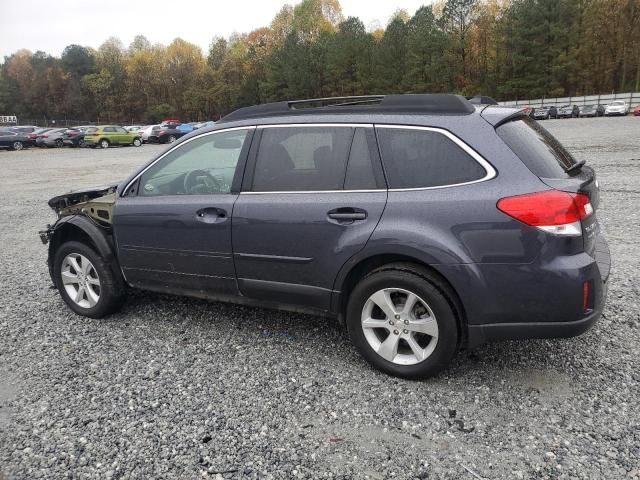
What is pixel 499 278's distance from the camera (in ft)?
9.43

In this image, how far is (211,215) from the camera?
147 inches

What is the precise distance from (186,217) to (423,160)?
6.01ft

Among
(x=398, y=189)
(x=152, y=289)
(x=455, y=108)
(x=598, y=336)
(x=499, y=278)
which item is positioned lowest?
(x=598, y=336)

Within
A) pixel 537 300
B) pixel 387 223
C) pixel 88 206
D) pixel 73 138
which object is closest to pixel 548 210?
pixel 537 300

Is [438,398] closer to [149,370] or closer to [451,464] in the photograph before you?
[451,464]

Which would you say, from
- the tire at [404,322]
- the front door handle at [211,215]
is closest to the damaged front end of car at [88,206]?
the front door handle at [211,215]

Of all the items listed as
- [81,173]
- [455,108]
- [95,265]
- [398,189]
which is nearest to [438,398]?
[398,189]

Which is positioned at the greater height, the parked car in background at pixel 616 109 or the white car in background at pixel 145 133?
the white car in background at pixel 145 133

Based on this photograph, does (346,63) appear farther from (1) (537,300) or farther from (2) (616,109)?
(1) (537,300)

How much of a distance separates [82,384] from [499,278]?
2.82 metres

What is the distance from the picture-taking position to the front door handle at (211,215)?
12.1ft

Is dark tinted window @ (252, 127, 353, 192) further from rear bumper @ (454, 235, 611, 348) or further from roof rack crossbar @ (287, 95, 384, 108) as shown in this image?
rear bumper @ (454, 235, 611, 348)

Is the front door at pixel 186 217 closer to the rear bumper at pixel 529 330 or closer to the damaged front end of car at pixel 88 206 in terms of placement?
the damaged front end of car at pixel 88 206

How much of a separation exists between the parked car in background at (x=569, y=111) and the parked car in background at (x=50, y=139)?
148 ft
